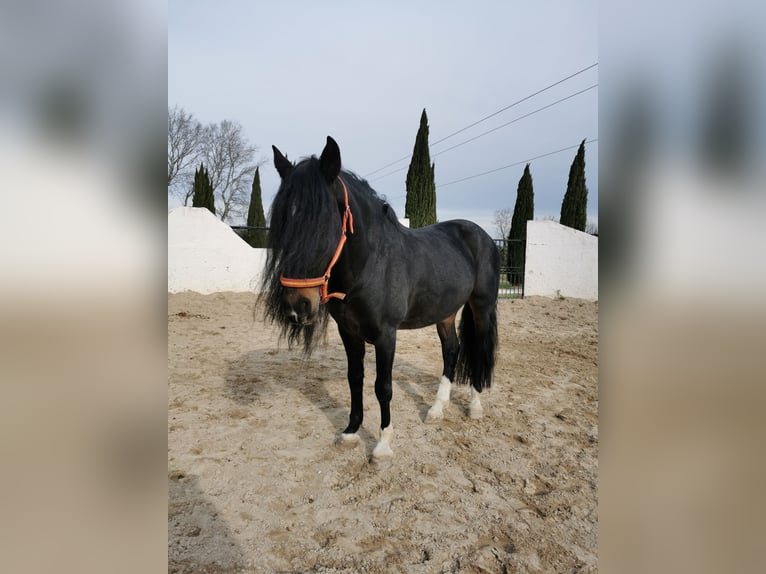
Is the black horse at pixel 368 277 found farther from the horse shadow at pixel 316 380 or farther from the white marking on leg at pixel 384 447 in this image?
the horse shadow at pixel 316 380

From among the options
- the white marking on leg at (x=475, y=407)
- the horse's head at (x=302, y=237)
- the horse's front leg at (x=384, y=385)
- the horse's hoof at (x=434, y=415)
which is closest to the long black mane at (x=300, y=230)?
the horse's head at (x=302, y=237)

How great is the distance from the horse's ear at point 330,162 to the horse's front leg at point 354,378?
1.22 metres

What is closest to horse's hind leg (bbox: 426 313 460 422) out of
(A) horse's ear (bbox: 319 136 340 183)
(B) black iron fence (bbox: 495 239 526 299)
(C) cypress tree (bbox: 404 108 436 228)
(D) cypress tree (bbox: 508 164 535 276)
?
(A) horse's ear (bbox: 319 136 340 183)

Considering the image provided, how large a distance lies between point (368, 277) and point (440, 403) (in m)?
1.67

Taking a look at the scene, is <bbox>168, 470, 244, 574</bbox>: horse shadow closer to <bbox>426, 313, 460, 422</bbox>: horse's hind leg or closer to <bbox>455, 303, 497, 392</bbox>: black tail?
<bbox>426, 313, 460, 422</bbox>: horse's hind leg

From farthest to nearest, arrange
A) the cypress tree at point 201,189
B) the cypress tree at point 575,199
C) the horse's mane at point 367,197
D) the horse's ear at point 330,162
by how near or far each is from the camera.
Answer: the cypress tree at point 201,189 < the cypress tree at point 575,199 < the horse's mane at point 367,197 < the horse's ear at point 330,162

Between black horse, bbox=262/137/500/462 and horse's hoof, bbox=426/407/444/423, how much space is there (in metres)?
0.02

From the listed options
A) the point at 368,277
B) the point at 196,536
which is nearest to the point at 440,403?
the point at 368,277

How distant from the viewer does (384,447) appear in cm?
282

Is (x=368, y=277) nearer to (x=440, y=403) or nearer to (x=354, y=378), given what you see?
(x=354, y=378)

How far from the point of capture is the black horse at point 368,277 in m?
2.10
